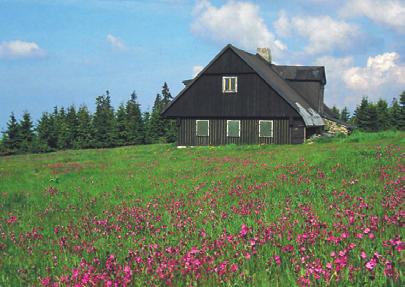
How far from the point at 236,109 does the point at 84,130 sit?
25785 mm

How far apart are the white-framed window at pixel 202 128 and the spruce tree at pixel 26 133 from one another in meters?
23.5

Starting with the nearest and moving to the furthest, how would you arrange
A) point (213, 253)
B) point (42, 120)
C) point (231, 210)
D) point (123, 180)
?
point (213, 253) → point (231, 210) → point (123, 180) → point (42, 120)

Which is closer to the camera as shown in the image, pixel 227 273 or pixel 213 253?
pixel 227 273

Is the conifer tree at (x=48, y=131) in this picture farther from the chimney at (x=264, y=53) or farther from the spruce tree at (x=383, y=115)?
the spruce tree at (x=383, y=115)

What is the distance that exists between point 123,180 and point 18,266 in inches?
340

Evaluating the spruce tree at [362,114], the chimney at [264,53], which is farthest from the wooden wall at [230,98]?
the spruce tree at [362,114]

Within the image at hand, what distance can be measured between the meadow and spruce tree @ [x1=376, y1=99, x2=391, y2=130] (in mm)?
47811

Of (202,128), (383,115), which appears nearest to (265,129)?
(202,128)

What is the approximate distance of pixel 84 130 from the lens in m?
55.0

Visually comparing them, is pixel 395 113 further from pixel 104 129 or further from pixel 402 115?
pixel 104 129

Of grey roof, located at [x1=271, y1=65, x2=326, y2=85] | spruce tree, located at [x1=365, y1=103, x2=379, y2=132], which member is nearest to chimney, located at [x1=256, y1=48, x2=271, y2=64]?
grey roof, located at [x1=271, y1=65, x2=326, y2=85]

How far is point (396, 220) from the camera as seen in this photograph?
4969 millimetres

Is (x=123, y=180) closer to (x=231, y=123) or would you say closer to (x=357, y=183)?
(x=357, y=183)

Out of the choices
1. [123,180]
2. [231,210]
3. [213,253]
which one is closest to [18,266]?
[213,253]
